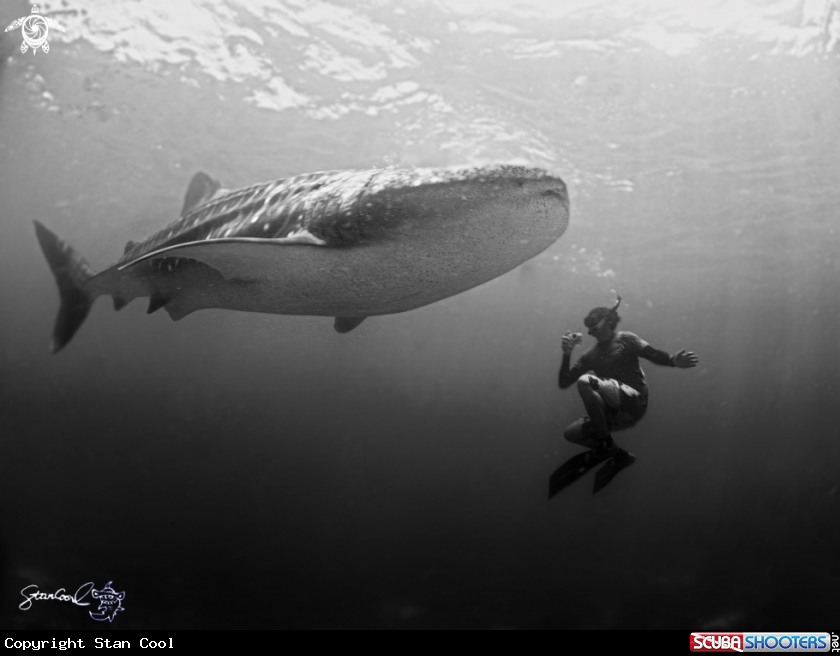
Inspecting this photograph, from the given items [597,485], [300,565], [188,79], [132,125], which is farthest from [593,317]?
[300,565]

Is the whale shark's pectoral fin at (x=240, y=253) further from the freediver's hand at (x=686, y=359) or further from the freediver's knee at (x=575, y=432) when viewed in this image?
the freediver's hand at (x=686, y=359)

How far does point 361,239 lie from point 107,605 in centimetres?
2050

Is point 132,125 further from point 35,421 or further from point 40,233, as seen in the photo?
point 35,421

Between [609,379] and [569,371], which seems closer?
[609,379]

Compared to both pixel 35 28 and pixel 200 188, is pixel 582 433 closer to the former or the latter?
pixel 200 188

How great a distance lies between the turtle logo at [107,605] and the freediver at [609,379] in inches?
742

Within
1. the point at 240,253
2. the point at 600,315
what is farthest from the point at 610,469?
the point at 240,253

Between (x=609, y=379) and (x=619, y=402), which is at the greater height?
(x=609, y=379)

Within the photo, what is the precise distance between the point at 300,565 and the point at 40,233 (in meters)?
21.6

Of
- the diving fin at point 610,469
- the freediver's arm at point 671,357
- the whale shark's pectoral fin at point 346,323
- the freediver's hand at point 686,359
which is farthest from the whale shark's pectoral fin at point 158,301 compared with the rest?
the freediver's hand at point 686,359

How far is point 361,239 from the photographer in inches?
121

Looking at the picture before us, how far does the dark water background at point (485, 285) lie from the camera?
526 inches

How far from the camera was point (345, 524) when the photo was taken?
33.3 metres

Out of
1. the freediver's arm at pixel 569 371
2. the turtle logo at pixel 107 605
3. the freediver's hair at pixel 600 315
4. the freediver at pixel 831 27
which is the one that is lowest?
the turtle logo at pixel 107 605
